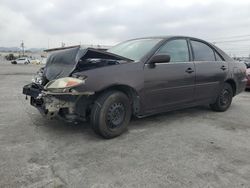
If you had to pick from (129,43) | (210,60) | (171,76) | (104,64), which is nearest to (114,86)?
(104,64)

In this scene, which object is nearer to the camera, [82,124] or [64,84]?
[64,84]

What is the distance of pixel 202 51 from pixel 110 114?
8.45 ft

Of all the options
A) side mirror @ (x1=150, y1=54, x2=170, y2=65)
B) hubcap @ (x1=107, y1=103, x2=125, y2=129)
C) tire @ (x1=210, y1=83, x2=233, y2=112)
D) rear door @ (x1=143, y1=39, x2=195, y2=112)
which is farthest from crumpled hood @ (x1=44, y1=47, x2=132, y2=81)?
tire @ (x1=210, y1=83, x2=233, y2=112)

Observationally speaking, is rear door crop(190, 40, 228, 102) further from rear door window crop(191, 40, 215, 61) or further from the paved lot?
the paved lot

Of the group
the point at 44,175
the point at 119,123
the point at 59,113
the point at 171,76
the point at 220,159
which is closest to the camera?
the point at 44,175

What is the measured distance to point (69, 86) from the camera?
10.5 feet

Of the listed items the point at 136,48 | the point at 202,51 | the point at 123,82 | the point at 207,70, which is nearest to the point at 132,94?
the point at 123,82

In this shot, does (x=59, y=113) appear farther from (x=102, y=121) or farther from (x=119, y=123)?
(x=119, y=123)

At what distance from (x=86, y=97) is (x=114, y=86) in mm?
446

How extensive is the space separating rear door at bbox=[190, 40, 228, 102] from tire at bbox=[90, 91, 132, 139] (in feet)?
5.68

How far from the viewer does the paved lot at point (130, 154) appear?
2465mm

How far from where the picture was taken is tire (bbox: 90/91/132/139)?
11.2ft

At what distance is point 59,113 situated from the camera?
11.2 feet

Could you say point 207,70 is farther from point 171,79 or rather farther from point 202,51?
point 171,79
